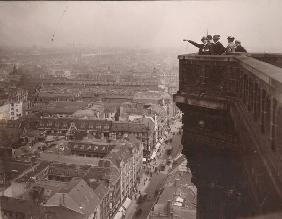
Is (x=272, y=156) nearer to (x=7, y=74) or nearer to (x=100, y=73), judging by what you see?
(x=7, y=74)

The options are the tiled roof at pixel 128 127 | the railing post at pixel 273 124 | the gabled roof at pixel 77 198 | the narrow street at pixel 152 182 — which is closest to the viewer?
the railing post at pixel 273 124

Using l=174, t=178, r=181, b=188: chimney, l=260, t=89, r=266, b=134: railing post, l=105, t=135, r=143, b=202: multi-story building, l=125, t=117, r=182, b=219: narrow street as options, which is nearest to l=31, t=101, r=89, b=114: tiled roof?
l=125, t=117, r=182, b=219: narrow street

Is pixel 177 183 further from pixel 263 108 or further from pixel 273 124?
pixel 273 124

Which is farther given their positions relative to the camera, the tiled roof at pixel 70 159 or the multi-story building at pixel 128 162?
the tiled roof at pixel 70 159

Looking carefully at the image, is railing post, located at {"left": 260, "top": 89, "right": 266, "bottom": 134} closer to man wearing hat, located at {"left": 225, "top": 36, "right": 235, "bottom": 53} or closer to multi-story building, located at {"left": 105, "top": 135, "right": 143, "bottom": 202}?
man wearing hat, located at {"left": 225, "top": 36, "right": 235, "bottom": 53}

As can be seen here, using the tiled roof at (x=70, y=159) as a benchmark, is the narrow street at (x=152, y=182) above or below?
below

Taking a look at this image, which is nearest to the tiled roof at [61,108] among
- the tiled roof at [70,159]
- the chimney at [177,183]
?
the tiled roof at [70,159]

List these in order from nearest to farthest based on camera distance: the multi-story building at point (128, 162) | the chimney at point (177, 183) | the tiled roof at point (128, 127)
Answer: the chimney at point (177, 183) → the multi-story building at point (128, 162) → the tiled roof at point (128, 127)

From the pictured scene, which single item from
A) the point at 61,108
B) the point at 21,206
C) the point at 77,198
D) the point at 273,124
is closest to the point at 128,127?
the point at 61,108

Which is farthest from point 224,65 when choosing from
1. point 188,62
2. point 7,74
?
point 7,74

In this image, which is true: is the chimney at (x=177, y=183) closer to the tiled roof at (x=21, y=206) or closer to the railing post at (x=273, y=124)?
the tiled roof at (x=21, y=206)

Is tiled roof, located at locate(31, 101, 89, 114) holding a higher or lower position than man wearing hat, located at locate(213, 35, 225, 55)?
lower
